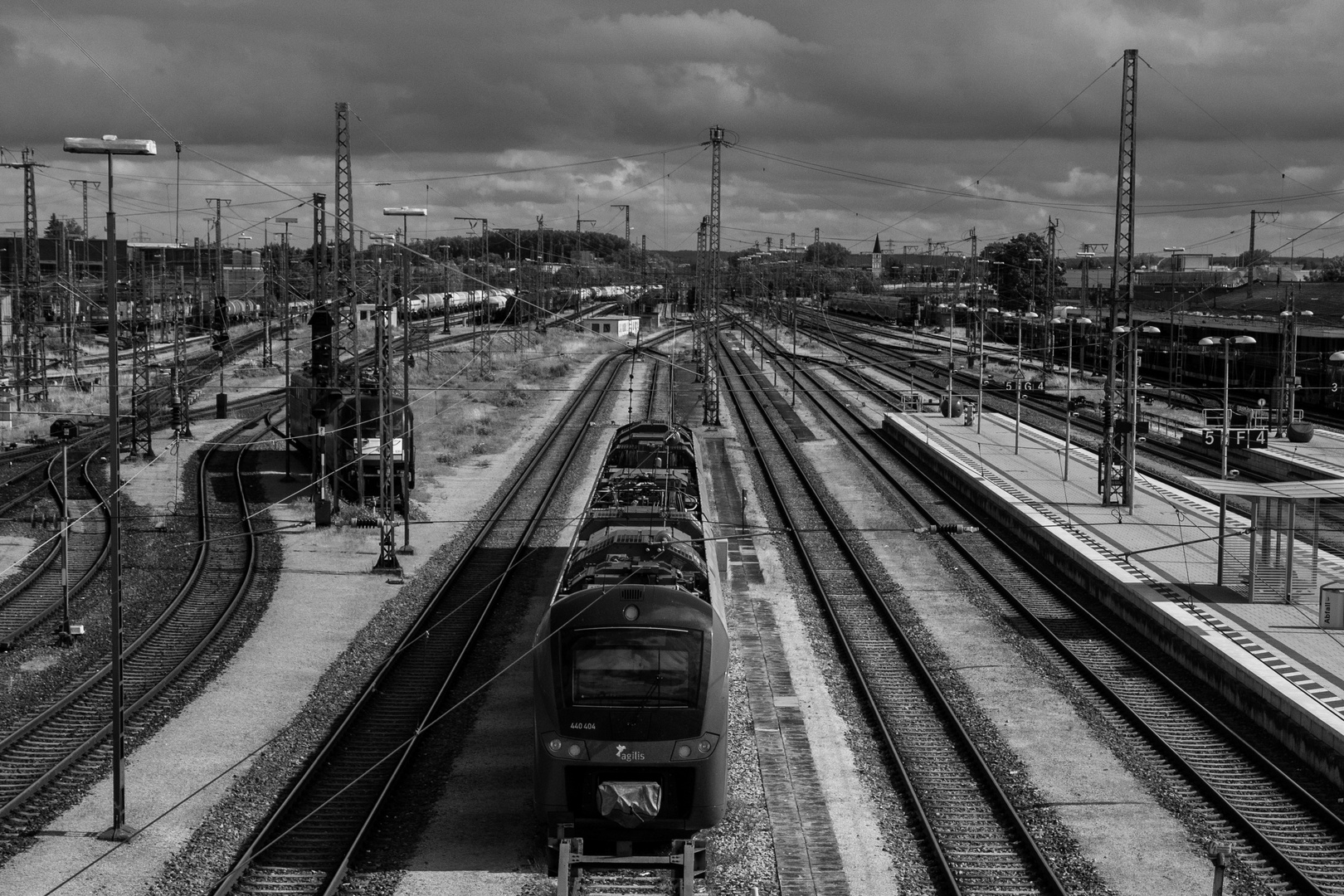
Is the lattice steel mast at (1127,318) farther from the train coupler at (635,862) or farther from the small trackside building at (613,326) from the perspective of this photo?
the small trackside building at (613,326)

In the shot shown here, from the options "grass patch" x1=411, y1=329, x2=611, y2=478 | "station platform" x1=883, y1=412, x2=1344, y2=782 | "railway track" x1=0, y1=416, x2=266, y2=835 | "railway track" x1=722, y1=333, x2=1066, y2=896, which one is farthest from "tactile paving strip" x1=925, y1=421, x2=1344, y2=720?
"grass patch" x1=411, y1=329, x2=611, y2=478

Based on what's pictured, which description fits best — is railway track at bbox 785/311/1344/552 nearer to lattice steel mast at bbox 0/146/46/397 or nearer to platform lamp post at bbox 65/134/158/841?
platform lamp post at bbox 65/134/158/841

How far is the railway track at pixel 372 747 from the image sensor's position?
42.9ft

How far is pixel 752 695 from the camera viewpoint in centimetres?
1897

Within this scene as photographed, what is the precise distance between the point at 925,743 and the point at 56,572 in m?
17.9

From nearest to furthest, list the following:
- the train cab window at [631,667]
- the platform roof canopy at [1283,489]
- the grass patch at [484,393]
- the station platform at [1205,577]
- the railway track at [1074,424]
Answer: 1. the train cab window at [631,667]
2. the station platform at [1205,577]
3. the platform roof canopy at [1283,489]
4. the railway track at [1074,424]
5. the grass patch at [484,393]

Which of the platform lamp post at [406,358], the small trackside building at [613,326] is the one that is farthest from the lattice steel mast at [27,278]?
the small trackside building at [613,326]

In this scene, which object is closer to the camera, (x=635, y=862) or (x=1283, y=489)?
(x=635, y=862)

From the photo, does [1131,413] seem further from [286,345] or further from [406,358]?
[286,345]

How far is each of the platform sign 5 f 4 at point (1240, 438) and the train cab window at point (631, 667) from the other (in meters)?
26.8

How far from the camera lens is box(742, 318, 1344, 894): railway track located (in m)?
13.8

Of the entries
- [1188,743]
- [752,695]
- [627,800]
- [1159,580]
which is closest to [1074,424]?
[1159,580]

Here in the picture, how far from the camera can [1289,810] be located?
1505 cm

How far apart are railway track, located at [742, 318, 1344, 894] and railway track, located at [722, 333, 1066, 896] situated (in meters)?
2.18
